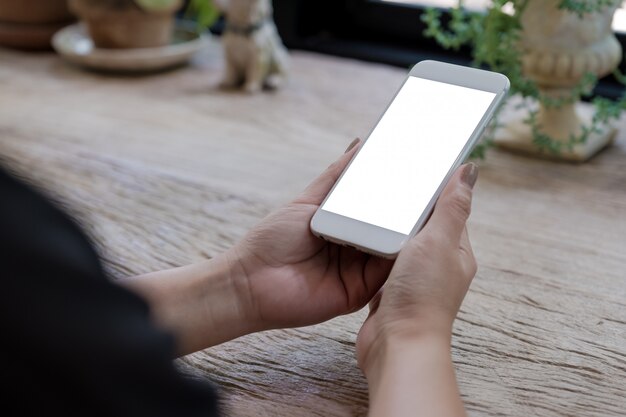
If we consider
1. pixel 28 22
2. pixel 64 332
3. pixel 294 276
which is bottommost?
pixel 28 22

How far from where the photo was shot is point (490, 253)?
871 mm

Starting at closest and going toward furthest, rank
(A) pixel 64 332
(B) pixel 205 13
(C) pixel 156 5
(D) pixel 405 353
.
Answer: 1. (A) pixel 64 332
2. (D) pixel 405 353
3. (C) pixel 156 5
4. (B) pixel 205 13

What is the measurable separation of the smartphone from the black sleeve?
32cm

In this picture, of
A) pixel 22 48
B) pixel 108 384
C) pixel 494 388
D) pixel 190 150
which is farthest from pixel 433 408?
pixel 22 48

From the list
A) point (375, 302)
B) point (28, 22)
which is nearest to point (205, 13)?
point (28, 22)

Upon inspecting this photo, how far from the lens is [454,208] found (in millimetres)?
631

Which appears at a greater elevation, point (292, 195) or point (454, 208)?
point (454, 208)

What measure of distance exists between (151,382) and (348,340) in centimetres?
39

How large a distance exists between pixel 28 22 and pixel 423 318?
1336mm

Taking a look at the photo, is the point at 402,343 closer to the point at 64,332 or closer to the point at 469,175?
the point at 469,175

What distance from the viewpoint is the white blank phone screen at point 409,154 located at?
0.67 m

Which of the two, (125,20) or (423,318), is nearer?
(423,318)

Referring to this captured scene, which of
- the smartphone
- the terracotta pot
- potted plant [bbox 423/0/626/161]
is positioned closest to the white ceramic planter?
potted plant [bbox 423/0/626/161]

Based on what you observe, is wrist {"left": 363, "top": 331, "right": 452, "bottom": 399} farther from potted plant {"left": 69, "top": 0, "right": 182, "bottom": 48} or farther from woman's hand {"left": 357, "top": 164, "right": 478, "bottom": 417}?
potted plant {"left": 69, "top": 0, "right": 182, "bottom": 48}
